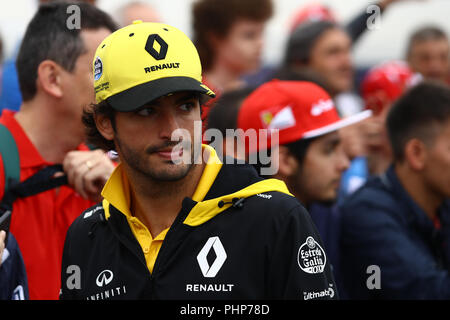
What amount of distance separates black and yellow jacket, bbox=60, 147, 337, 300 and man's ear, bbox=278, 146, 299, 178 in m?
1.42

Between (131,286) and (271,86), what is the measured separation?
6.97 ft

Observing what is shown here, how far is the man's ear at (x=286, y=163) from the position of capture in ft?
14.1

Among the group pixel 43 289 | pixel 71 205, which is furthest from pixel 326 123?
pixel 43 289

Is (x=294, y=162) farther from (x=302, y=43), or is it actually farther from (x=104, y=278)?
(x=302, y=43)

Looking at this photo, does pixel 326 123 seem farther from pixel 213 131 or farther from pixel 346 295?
pixel 346 295

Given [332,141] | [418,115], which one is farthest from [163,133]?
[418,115]

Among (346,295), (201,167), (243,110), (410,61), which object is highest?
(410,61)

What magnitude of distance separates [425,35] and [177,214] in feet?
19.8

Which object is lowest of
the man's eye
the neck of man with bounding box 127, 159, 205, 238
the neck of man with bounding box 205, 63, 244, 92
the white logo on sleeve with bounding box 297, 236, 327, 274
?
the white logo on sleeve with bounding box 297, 236, 327, 274

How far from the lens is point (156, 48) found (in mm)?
2727

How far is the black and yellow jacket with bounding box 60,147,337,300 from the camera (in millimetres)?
2617

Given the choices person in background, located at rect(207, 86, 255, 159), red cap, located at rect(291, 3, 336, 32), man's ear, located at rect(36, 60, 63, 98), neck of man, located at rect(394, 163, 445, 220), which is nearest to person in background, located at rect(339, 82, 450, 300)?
neck of man, located at rect(394, 163, 445, 220)

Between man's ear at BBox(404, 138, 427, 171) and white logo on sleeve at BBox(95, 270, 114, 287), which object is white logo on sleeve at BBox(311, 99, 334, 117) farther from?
white logo on sleeve at BBox(95, 270, 114, 287)

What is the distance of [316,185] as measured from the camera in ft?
14.1
